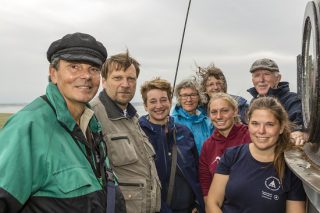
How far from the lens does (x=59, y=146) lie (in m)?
2.22

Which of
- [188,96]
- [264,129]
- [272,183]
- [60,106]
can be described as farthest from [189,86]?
[60,106]

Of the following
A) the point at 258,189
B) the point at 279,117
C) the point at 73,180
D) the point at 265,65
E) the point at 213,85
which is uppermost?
the point at 265,65

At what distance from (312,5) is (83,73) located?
1987mm

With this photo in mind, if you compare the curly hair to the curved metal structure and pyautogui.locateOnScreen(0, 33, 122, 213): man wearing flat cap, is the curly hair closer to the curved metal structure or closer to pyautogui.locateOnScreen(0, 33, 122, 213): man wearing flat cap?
the curved metal structure

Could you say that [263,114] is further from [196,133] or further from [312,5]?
[196,133]

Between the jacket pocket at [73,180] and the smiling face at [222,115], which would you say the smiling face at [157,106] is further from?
the jacket pocket at [73,180]

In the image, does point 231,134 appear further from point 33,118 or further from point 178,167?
point 33,118

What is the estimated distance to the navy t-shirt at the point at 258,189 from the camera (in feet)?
10.1

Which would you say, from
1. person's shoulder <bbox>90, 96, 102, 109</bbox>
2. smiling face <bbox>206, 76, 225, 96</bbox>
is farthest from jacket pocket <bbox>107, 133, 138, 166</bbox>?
smiling face <bbox>206, 76, 225, 96</bbox>

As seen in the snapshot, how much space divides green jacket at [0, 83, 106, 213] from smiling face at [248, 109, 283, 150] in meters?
1.53

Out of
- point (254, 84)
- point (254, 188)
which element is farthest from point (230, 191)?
point (254, 84)

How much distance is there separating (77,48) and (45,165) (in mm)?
808

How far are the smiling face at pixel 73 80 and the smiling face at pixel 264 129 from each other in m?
1.54

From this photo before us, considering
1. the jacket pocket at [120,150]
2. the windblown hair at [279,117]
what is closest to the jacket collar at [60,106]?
the jacket pocket at [120,150]
